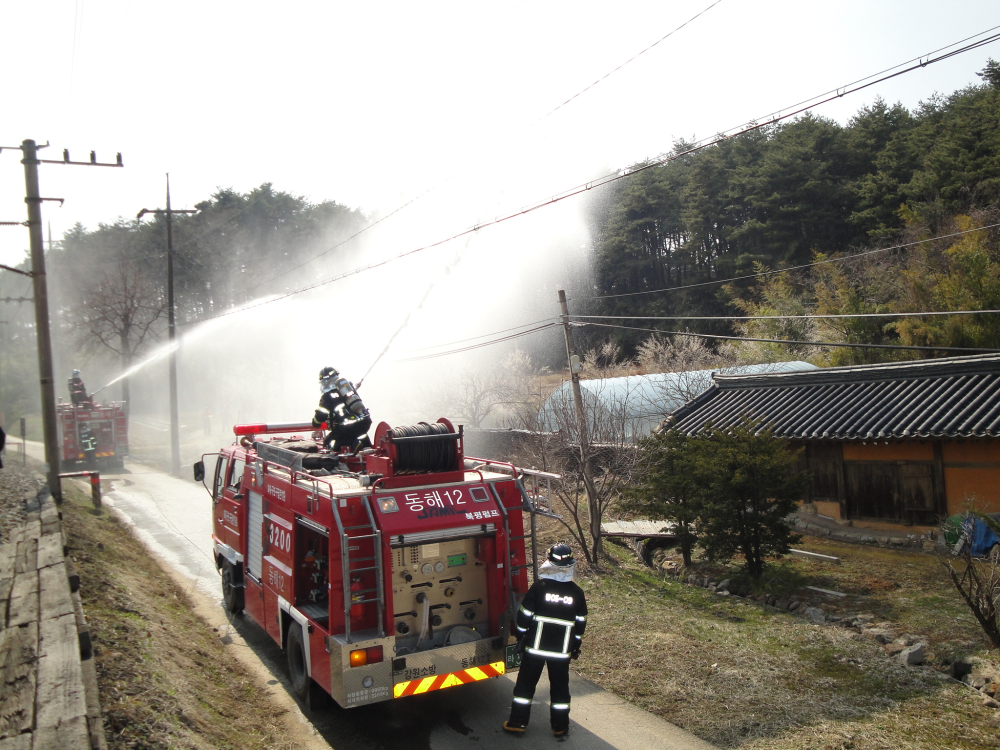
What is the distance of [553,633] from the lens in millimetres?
6715

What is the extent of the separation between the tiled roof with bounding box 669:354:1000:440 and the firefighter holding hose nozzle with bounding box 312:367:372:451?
11.3 m

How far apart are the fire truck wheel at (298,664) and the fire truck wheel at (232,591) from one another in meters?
2.97

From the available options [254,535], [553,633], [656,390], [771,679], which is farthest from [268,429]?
[656,390]

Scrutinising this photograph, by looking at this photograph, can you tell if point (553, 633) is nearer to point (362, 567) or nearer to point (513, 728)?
point (513, 728)

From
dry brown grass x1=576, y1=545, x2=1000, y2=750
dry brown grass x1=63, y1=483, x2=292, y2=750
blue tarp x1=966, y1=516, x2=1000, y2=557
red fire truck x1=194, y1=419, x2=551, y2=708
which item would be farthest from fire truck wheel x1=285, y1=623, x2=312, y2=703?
blue tarp x1=966, y1=516, x2=1000, y2=557

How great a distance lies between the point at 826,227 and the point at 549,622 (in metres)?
43.4

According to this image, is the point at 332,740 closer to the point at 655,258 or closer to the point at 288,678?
the point at 288,678

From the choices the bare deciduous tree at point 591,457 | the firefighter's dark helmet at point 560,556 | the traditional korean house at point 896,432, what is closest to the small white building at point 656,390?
the traditional korean house at point 896,432

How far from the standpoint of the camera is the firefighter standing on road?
670 centimetres

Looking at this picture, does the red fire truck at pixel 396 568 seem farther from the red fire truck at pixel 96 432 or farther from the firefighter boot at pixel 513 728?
the red fire truck at pixel 96 432

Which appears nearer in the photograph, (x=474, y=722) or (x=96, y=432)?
(x=474, y=722)

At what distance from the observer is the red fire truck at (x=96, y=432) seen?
93.1ft

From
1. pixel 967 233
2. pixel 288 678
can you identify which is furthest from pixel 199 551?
pixel 967 233

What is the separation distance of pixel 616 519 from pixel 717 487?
648cm
